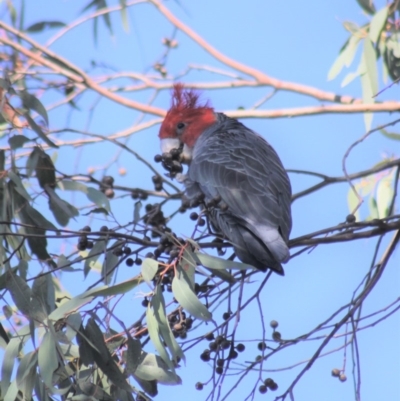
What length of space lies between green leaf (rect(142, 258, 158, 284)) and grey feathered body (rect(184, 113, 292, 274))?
21.2 inches

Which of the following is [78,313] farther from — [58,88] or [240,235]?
[58,88]

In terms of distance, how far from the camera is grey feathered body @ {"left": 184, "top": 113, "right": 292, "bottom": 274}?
8.70 ft

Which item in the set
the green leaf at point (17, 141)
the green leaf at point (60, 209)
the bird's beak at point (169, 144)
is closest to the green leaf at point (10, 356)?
the green leaf at point (60, 209)

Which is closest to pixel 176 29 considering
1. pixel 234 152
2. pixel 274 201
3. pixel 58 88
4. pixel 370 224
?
pixel 58 88

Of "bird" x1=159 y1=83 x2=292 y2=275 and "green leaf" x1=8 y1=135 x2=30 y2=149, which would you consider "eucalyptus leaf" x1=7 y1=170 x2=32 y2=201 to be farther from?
"bird" x1=159 y1=83 x2=292 y2=275

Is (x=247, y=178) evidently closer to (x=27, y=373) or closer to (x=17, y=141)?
(x=17, y=141)

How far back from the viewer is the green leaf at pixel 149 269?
7.02 ft

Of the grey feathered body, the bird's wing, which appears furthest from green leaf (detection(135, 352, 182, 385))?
the bird's wing

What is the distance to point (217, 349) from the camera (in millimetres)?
2338

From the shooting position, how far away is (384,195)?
172 inches

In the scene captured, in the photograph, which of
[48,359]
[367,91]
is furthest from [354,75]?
[48,359]

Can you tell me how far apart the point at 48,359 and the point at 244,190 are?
1104 mm

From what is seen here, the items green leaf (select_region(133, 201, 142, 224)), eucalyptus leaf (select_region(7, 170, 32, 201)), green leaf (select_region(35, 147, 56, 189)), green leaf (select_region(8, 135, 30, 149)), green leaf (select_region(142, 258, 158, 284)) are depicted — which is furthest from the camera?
green leaf (select_region(35, 147, 56, 189))

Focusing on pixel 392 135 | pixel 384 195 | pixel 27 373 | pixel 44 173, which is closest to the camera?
pixel 27 373
